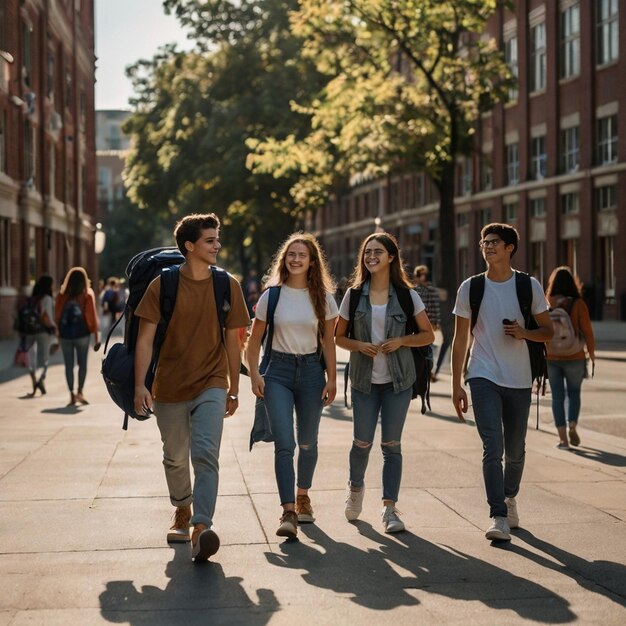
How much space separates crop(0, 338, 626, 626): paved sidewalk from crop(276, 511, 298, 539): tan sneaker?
0.25ft

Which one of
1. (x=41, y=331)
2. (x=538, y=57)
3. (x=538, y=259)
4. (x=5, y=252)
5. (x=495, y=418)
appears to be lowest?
(x=495, y=418)

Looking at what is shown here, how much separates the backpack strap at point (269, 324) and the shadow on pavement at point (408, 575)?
42.9 inches

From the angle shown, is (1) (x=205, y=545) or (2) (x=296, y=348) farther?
(2) (x=296, y=348)

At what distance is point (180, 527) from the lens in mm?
7117

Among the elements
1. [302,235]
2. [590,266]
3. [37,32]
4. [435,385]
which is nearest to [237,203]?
[37,32]

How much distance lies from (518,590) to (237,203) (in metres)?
43.8

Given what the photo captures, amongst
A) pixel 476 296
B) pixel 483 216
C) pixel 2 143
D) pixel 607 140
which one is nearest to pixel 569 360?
pixel 476 296

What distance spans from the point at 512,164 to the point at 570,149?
4.68 metres

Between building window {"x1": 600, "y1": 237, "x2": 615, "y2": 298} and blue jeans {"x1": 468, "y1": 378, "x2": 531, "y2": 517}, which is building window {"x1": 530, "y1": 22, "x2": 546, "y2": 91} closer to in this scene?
building window {"x1": 600, "y1": 237, "x2": 615, "y2": 298}

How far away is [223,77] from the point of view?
48188 millimetres

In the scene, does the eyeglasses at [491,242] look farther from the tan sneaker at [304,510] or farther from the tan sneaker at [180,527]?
the tan sneaker at [180,527]

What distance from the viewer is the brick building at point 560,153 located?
125 feet

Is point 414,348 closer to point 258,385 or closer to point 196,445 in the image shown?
point 258,385

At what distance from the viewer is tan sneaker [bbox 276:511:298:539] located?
7.08m
